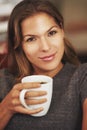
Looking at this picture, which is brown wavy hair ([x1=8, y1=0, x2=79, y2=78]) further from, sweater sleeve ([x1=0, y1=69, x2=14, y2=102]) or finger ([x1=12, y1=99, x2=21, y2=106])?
finger ([x1=12, y1=99, x2=21, y2=106])

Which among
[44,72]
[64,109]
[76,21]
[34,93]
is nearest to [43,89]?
[34,93]

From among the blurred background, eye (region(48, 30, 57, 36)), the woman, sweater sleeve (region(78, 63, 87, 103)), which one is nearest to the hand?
the woman

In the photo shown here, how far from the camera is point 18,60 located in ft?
4.12

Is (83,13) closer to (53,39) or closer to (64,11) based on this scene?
(64,11)

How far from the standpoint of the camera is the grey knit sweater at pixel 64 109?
3.32 feet

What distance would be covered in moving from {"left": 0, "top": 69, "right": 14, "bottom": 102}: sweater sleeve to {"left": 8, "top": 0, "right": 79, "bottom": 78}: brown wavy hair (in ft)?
0.13

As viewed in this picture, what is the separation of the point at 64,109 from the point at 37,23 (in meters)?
0.33

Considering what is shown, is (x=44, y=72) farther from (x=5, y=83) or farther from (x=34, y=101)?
(x=34, y=101)

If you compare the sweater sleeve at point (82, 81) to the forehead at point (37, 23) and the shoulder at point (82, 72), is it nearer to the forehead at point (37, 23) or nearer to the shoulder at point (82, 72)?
the shoulder at point (82, 72)

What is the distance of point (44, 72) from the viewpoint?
1.17m

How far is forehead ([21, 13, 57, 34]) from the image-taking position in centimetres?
109

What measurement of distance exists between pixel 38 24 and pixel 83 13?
52 cm

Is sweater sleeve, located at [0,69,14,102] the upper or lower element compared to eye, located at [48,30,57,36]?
lower

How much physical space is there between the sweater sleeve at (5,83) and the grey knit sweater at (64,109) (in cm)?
13
